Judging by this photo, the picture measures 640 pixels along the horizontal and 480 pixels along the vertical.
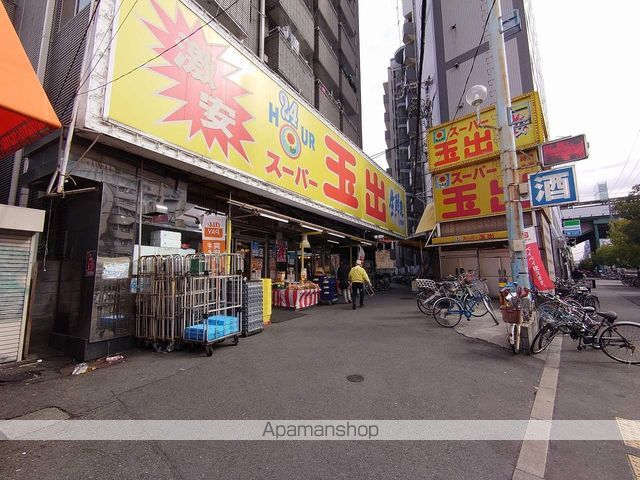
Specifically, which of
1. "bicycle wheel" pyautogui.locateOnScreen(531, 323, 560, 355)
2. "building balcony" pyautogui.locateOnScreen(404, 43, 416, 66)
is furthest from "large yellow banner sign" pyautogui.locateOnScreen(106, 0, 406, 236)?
"building balcony" pyautogui.locateOnScreen(404, 43, 416, 66)

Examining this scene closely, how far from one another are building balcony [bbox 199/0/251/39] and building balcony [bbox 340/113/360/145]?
497 inches

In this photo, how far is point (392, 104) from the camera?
50219 millimetres

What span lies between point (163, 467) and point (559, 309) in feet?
25.9

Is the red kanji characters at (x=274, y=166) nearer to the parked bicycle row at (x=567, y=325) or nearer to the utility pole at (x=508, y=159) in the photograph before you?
the utility pole at (x=508, y=159)

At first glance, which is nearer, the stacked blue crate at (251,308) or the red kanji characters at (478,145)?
the stacked blue crate at (251,308)

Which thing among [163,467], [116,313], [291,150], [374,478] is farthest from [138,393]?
[291,150]

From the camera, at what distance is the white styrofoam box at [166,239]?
6.92 metres

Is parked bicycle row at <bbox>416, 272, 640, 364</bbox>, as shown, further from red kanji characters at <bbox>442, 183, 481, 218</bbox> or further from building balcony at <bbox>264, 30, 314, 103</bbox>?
building balcony at <bbox>264, 30, 314, 103</bbox>

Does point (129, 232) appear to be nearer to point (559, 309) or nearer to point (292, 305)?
point (292, 305)

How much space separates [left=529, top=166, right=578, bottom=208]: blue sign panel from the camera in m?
6.50

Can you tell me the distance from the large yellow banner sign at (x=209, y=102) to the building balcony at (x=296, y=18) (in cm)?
961

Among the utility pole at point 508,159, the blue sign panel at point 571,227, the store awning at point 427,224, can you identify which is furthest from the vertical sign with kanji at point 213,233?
the blue sign panel at point 571,227

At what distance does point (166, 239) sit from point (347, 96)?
84.2ft

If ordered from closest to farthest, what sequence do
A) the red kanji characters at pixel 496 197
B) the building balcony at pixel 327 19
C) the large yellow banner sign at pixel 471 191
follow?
1. the red kanji characters at pixel 496 197
2. the large yellow banner sign at pixel 471 191
3. the building balcony at pixel 327 19
